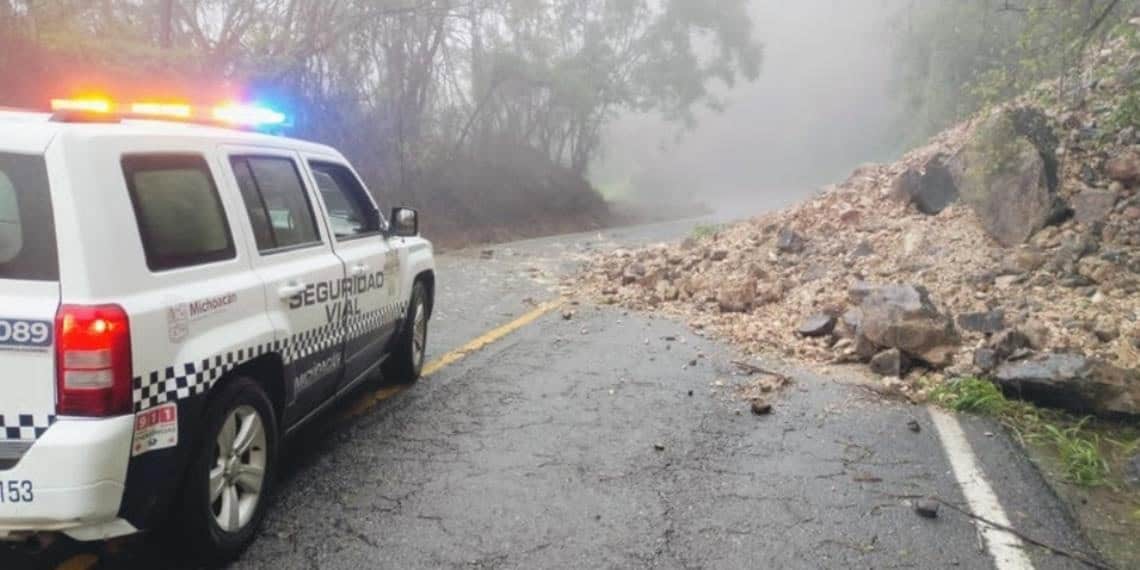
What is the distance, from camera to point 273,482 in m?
3.83

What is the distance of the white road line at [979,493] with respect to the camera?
3.56 metres

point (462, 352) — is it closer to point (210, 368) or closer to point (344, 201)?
point (344, 201)

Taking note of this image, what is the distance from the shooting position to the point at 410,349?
6.05 m

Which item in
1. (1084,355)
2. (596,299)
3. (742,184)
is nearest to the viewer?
(1084,355)

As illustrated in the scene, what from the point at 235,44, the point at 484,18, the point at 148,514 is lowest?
the point at 148,514

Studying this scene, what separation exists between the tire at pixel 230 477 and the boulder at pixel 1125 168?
30.5ft

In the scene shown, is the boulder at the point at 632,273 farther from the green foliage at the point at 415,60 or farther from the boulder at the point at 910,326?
the green foliage at the point at 415,60

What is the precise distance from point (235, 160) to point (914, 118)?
103ft

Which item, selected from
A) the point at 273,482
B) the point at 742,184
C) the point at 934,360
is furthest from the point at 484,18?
the point at 742,184

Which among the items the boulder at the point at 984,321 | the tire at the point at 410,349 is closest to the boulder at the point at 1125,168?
the boulder at the point at 984,321

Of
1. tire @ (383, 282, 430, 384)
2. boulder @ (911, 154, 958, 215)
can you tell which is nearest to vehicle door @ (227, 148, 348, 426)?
tire @ (383, 282, 430, 384)

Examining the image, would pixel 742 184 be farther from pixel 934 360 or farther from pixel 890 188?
pixel 934 360

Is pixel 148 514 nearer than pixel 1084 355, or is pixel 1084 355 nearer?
pixel 148 514

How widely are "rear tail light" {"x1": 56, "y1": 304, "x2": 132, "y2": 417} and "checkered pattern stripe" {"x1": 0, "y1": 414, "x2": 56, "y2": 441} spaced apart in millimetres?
54
